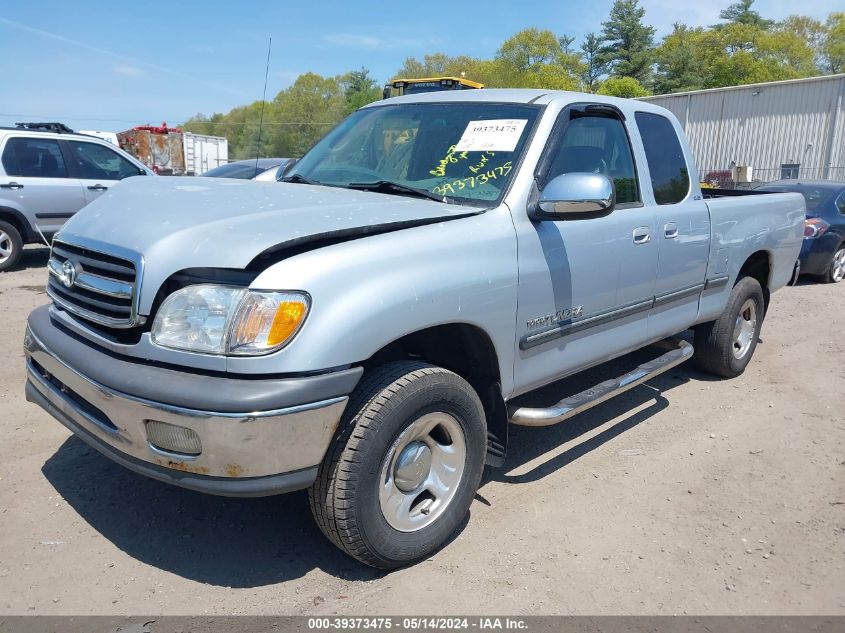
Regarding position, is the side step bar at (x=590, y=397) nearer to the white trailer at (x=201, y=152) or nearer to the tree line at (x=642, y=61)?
the white trailer at (x=201, y=152)

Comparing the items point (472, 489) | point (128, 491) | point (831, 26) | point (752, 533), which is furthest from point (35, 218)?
point (831, 26)

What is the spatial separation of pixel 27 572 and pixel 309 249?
1.79 m

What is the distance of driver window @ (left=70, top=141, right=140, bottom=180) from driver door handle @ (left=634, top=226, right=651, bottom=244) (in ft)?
28.8

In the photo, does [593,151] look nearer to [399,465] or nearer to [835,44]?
[399,465]

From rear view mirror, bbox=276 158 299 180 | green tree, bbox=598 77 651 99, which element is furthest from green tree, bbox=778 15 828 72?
rear view mirror, bbox=276 158 299 180

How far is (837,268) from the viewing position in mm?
10305

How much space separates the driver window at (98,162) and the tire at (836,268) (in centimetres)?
1074

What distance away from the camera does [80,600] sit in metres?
2.64

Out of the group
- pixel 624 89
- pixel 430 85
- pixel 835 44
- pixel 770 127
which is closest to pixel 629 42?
pixel 624 89

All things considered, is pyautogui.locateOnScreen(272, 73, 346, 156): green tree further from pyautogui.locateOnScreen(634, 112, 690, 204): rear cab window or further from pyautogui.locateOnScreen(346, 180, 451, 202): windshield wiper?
pyautogui.locateOnScreen(346, 180, 451, 202): windshield wiper

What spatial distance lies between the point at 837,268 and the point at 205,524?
10333mm

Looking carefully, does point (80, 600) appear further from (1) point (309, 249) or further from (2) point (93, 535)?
(1) point (309, 249)

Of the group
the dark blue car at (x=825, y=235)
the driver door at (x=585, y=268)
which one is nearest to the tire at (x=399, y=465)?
the driver door at (x=585, y=268)

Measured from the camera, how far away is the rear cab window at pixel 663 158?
4297 mm
